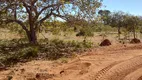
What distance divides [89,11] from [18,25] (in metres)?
5.12

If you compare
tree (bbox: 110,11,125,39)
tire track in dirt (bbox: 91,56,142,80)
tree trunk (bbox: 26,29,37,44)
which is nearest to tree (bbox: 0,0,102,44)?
tree trunk (bbox: 26,29,37,44)

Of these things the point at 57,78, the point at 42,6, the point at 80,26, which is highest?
the point at 42,6

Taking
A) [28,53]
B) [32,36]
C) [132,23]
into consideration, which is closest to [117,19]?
[132,23]

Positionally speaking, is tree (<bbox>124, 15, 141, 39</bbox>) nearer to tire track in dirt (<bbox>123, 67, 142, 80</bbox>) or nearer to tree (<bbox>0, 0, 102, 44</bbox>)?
tree (<bbox>0, 0, 102, 44</bbox>)

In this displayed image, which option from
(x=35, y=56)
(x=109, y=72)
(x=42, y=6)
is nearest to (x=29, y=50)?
(x=35, y=56)

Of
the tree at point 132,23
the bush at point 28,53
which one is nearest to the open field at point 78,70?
the bush at point 28,53

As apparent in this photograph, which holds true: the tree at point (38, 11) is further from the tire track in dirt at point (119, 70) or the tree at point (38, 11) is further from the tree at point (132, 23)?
the tree at point (132, 23)

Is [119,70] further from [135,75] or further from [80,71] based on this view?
[80,71]

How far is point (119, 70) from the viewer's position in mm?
9203

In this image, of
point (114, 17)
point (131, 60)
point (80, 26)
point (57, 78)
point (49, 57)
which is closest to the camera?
point (57, 78)

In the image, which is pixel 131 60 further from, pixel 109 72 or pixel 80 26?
pixel 80 26

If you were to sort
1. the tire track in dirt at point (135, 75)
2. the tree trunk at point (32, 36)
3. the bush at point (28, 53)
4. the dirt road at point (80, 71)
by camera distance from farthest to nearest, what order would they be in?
the tree trunk at point (32, 36)
the bush at point (28, 53)
the dirt road at point (80, 71)
the tire track in dirt at point (135, 75)

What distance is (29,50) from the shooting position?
13414 mm

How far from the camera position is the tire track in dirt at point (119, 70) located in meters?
8.40
